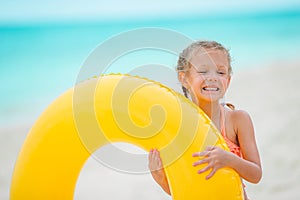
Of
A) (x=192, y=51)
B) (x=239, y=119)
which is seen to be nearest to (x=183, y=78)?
(x=192, y=51)

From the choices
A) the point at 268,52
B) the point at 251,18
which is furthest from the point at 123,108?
the point at 251,18

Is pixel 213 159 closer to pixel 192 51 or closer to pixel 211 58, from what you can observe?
pixel 211 58

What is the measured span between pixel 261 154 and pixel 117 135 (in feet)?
8.92

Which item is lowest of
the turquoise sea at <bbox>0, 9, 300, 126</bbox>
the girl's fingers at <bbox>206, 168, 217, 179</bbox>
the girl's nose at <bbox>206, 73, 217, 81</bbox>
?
the girl's fingers at <bbox>206, 168, 217, 179</bbox>

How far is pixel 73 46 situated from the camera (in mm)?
10391

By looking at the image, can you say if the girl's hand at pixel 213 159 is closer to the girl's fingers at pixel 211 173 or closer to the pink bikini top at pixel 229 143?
the girl's fingers at pixel 211 173

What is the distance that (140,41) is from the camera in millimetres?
2855

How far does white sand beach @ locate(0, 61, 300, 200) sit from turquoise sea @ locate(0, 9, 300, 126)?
1071 millimetres

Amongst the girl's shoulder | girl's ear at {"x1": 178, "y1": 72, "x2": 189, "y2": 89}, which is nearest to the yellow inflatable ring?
the girl's shoulder

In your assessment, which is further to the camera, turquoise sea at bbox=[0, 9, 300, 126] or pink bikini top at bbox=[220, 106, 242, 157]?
turquoise sea at bbox=[0, 9, 300, 126]

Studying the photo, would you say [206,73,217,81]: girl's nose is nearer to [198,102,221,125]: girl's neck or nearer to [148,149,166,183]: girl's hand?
[198,102,221,125]: girl's neck

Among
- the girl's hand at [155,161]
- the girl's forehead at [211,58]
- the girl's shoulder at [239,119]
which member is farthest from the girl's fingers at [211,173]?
the girl's forehead at [211,58]

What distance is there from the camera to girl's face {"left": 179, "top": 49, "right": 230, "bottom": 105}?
244 centimetres

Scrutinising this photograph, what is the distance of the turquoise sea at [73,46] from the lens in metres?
7.29
